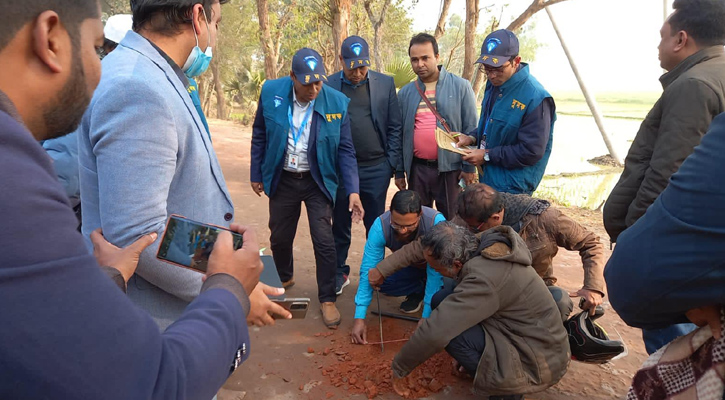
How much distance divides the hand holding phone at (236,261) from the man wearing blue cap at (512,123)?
2829 millimetres

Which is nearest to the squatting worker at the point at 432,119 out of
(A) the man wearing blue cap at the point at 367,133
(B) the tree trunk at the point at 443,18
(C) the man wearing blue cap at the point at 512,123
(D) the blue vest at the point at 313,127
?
(A) the man wearing blue cap at the point at 367,133

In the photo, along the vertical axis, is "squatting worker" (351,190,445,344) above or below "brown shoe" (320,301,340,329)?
above

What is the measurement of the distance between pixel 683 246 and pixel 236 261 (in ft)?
2.97

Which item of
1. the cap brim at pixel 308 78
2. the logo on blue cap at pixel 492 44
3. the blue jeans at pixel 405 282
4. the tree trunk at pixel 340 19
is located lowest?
the blue jeans at pixel 405 282

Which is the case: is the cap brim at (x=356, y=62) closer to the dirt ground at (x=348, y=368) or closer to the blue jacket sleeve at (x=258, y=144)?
the blue jacket sleeve at (x=258, y=144)

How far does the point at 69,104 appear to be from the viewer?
30.4 inches

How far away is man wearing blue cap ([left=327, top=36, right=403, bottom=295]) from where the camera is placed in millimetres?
3941

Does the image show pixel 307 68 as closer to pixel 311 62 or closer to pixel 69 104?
pixel 311 62

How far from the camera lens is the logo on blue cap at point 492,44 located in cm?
358

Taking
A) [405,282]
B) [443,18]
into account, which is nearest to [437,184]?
[405,282]

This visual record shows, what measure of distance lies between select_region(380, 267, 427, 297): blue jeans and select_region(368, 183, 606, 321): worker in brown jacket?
0.43 m

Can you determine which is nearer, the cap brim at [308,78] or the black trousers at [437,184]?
the cap brim at [308,78]

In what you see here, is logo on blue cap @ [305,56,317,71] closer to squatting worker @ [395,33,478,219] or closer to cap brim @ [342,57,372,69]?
cap brim @ [342,57,372,69]

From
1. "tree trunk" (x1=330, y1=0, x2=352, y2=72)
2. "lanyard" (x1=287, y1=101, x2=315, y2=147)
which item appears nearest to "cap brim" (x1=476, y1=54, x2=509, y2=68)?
"lanyard" (x1=287, y1=101, x2=315, y2=147)
